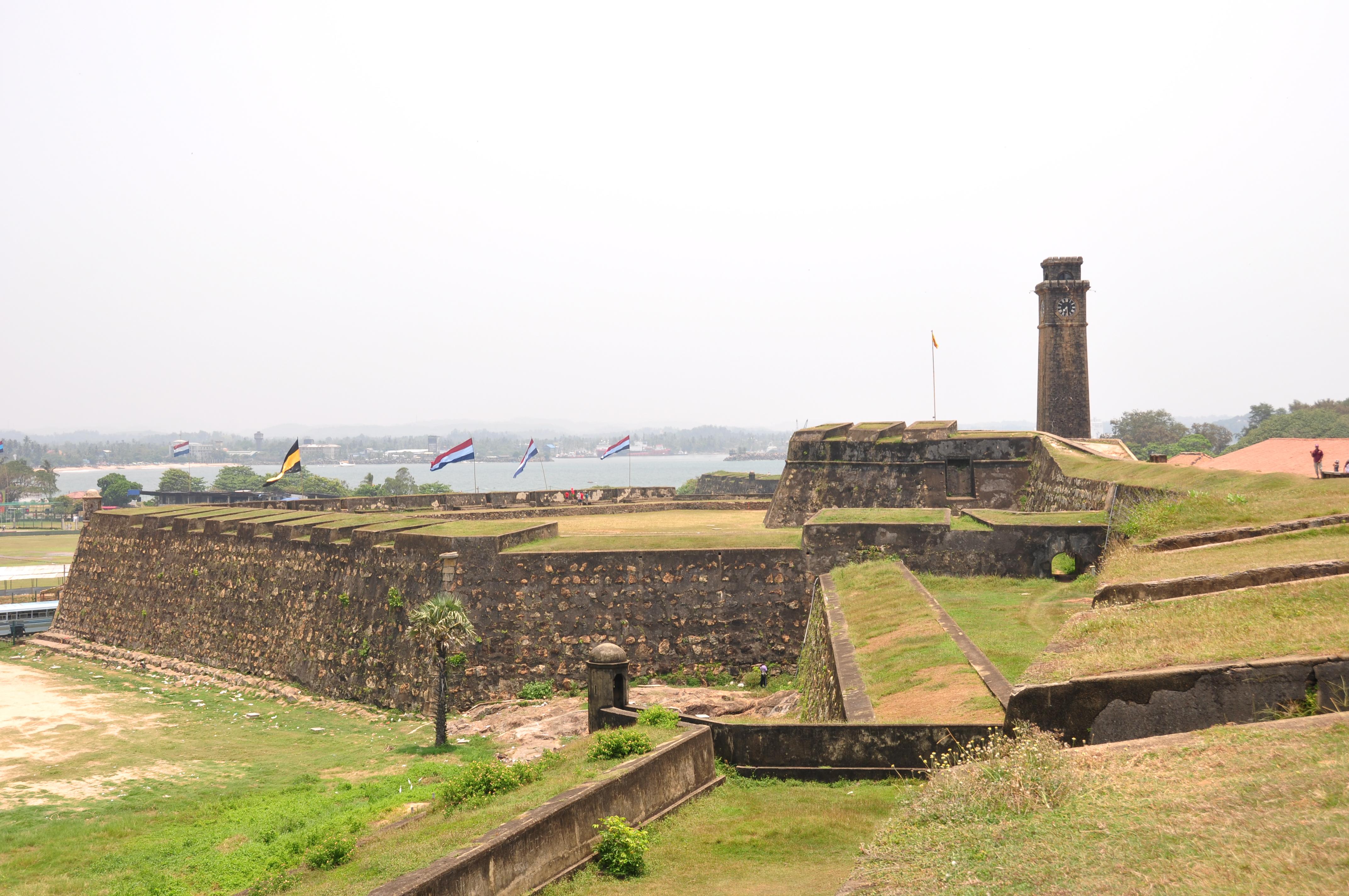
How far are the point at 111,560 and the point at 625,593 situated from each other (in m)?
22.2

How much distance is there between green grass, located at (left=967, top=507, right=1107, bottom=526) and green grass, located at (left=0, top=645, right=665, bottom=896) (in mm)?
10618

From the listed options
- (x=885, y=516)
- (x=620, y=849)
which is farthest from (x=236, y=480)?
(x=620, y=849)

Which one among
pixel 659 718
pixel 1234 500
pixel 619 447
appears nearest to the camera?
pixel 659 718

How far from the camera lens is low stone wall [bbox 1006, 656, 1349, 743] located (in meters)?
6.74

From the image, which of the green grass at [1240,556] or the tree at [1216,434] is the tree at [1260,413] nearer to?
the tree at [1216,434]

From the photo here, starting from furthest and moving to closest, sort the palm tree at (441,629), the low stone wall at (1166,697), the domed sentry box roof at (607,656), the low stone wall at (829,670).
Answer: the palm tree at (441,629) < the domed sentry box roof at (607,656) < the low stone wall at (829,670) < the low stone wall at (1166,697)

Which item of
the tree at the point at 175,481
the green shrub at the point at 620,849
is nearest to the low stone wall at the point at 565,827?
the green shrub at the point at 620,849

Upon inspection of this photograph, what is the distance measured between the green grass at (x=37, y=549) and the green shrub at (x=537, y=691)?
3977cm

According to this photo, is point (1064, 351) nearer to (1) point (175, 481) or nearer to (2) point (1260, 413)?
(2) point (1260, 413)

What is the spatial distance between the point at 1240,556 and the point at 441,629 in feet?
43.6

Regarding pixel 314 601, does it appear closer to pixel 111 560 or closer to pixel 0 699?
pixel 0 699

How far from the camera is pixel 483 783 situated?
360 inches

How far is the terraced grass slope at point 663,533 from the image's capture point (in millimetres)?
21062

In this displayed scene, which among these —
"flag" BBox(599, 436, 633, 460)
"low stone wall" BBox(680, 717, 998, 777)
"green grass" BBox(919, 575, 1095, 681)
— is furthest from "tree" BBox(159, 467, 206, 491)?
"low stone wall" BBox(680, 717, 998, 777)
